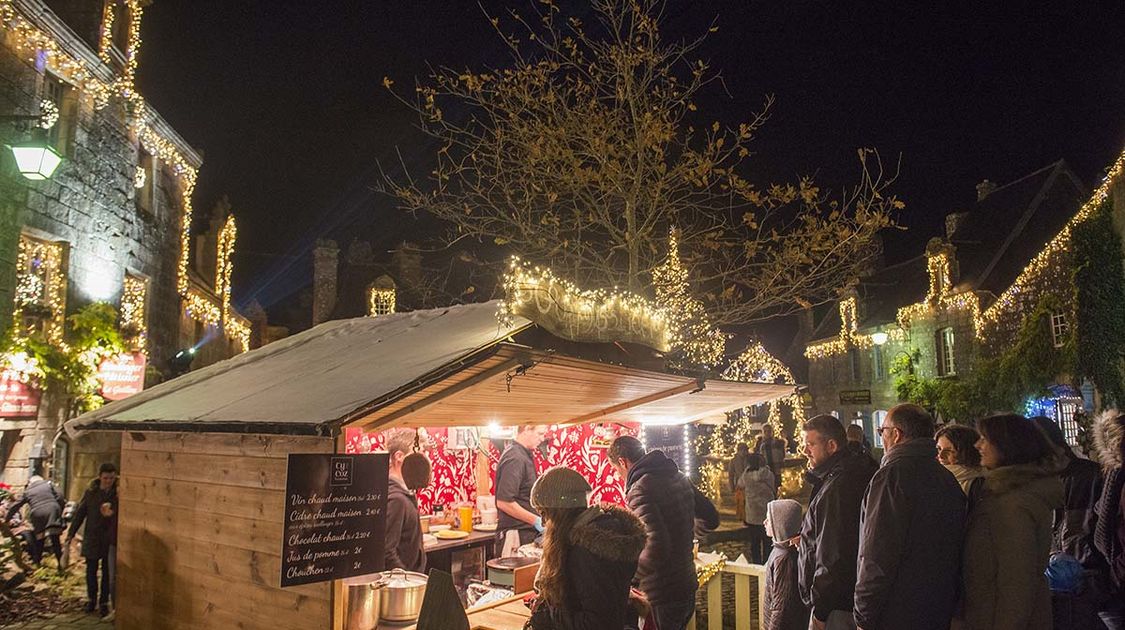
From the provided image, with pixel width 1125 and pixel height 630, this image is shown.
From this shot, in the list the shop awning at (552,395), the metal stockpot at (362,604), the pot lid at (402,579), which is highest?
the shop awning at (552,395)

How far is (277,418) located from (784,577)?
12.2ft

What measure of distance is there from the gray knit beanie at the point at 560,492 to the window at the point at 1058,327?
62.4 ft

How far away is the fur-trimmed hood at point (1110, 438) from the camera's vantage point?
16.1ft

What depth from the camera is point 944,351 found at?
26547 millimetres

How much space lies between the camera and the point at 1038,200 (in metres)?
25.2

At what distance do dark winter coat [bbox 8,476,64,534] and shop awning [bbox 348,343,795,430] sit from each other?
6.03 m

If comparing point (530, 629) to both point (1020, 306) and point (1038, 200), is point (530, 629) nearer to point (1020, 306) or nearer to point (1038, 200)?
point (1020, 306)

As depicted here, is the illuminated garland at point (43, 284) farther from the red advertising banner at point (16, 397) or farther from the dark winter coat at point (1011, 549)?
the dark winter coat at point (1011, 549)

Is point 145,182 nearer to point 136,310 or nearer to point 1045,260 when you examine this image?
point 136,310

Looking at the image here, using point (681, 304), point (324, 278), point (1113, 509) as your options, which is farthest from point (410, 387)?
point (324, 278)

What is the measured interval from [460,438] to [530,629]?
5.90 meters

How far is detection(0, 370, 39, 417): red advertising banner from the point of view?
31.9 feet

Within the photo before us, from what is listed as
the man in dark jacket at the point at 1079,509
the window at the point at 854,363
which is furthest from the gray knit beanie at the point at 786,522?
the window at the point at 854,363

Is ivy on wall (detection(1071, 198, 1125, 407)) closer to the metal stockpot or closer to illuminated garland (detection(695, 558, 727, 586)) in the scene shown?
illuminated garland (detection(695, 558, 727, 586))
